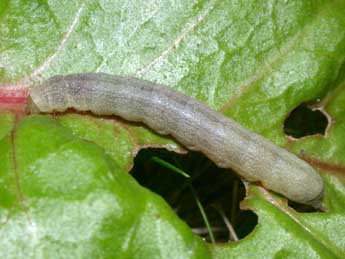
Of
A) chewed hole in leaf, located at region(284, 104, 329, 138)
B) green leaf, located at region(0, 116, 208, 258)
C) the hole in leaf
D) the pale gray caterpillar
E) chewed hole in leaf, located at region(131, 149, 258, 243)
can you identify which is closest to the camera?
green leaf, located at region(0, 116, 208, 258)

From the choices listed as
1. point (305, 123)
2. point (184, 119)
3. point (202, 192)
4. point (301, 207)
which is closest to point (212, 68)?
point (184, 119)

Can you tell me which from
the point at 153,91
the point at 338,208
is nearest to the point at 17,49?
the point at 153,91

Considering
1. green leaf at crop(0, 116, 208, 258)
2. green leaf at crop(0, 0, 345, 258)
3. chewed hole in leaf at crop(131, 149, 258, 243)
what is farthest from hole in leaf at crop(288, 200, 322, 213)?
green leaf at crop(0, 116, 208, 258)

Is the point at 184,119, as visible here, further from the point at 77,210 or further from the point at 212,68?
the point at 77,210

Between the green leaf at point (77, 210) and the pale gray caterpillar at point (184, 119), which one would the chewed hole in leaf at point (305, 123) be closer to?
the pale gray caterpillar at point (184, 119)

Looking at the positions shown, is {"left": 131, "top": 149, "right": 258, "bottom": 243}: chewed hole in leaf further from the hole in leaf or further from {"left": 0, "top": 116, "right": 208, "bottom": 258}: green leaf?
{"left": 0, "top": 116, "right": 208, "bottom": 258}: green leaf

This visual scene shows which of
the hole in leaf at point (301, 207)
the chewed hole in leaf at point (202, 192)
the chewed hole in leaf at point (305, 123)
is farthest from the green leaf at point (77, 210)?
the chewed hole in leaf at point (305, 123)
